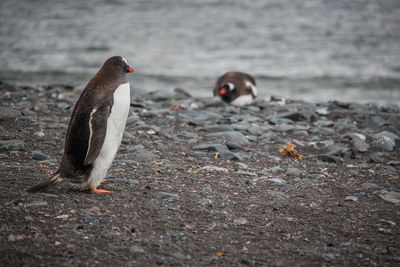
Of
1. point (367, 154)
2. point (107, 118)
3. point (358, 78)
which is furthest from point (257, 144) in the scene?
point (358, 78)

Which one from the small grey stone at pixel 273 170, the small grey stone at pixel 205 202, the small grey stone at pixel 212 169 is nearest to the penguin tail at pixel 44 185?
the small grey stone at pixel 205 202

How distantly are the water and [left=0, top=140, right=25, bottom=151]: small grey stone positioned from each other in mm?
5022

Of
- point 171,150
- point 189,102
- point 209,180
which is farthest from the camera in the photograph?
point 189,102

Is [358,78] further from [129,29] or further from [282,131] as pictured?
[129,29]

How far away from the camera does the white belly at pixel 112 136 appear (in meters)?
4.01

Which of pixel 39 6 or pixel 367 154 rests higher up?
pixel 39 6

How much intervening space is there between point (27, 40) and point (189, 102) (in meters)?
15.5

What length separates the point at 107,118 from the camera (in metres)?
4.01

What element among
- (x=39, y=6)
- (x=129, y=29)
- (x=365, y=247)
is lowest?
(x=365, y=247)

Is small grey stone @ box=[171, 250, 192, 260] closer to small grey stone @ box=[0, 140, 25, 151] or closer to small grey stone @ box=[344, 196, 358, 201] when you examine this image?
small grey stone @ box=[344, 196, 358, 201]

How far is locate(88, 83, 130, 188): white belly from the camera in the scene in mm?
4008

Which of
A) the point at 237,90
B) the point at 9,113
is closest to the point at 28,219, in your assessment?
the point at 9,113

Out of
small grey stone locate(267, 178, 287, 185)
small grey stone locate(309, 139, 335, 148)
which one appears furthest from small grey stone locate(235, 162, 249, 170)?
small grey stone locate(309, 139, 335, 148)

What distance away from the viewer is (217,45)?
2194 cm
